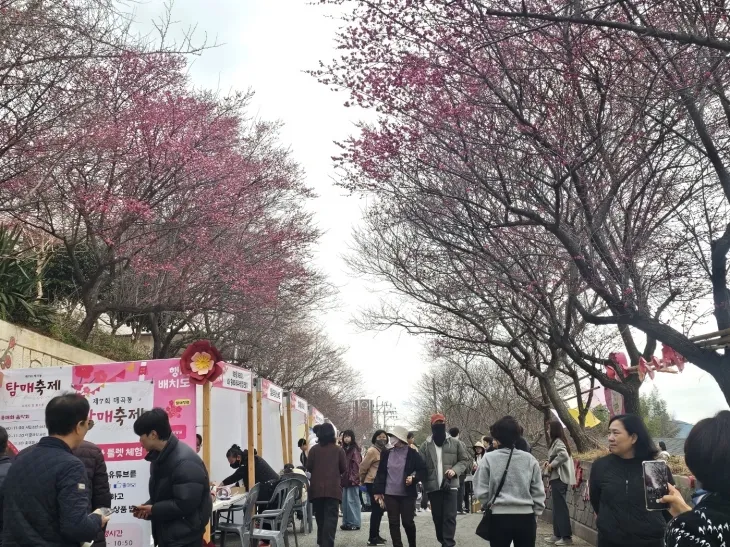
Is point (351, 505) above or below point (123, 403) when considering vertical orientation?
below

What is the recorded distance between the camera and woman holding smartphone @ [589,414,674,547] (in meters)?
5.55

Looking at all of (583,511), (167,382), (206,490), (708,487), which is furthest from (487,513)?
(583,511)

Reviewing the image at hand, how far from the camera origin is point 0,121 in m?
9.34

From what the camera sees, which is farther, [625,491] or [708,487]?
[625,491]

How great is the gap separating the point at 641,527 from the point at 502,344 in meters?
14.5

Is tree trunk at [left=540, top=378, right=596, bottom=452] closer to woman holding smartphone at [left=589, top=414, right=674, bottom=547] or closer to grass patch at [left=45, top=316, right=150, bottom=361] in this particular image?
grass patch at [left=45, top=316, right=150, bottom=361]

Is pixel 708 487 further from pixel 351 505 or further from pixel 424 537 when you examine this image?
pixel 351 505

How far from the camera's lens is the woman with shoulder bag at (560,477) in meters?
12.2

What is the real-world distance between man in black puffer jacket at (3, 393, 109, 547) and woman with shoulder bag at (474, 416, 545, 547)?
11.3 feet

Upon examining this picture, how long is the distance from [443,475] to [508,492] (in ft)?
12.1

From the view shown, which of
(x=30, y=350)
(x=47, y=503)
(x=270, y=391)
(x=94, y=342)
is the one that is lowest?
(x=47, y=503)

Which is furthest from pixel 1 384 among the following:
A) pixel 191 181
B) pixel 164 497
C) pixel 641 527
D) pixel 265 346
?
pixel 265 346

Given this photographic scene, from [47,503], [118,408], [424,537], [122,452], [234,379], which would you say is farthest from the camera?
[424,537]

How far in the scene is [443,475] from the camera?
1038 centimetres
